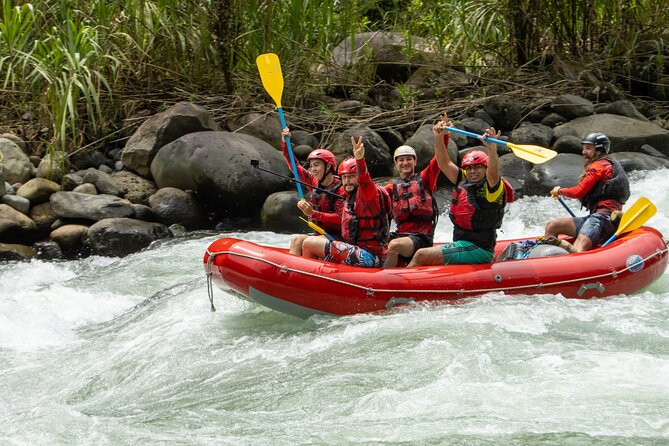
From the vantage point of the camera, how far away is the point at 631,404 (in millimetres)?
3643

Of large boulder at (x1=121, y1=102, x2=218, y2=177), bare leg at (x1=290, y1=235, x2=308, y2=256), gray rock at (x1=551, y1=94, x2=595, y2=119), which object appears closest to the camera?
bare leg at (x1=290, y1=235, x2=308, y2=256)

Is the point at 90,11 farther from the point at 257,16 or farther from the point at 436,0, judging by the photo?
the point at 436,0

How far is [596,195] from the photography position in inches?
235

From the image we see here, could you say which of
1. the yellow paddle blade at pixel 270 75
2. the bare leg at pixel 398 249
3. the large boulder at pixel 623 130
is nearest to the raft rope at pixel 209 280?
the bare leg at pixel 398 249

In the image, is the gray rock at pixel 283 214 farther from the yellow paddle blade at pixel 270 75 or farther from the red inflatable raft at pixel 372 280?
the red inflatable raft at pixel 372 280

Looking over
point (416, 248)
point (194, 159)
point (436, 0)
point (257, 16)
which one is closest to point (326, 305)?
point (416, 248)

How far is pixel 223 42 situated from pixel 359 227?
15.5 feet

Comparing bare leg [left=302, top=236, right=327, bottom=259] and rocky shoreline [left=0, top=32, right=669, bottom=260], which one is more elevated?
bare leg [left=302, top=236, right=327, bottom=259]

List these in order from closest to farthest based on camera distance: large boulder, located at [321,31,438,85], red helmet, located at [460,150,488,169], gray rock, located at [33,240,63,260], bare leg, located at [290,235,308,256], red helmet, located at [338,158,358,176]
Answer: red helmet, located at [460,150,488,169], red helmet, located at [338,158,358,176], bare leg, located at [290,235,308,256], gray rock, located at [33,240,63,260], large boulder, located at [321,31,438,85]

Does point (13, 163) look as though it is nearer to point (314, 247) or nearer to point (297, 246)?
point (297, 246)

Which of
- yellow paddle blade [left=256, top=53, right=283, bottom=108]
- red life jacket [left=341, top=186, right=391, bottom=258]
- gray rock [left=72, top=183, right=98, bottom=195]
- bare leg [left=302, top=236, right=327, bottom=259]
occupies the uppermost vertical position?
yellow paddle blade [left=256, top=53, right=283, bottom=108]

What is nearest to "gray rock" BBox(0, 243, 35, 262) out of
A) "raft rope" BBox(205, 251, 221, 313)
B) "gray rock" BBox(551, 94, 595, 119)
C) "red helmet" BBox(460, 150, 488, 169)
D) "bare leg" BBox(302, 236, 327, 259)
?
"raft rope" BBox(205, 251, 221, 313)

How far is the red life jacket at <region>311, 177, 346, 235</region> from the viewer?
5680 mm

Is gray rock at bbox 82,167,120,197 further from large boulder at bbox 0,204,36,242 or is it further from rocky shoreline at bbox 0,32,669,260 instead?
large boulder at bbox 0,204,36,242
